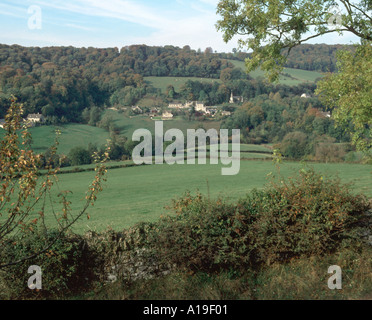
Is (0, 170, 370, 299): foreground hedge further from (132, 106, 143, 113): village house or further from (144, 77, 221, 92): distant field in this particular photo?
(144, 77, 221, 92): distant field

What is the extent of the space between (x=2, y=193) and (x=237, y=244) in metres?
3.67

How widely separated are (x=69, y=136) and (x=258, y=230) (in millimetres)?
59768

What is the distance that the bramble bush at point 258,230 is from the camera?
6258mm

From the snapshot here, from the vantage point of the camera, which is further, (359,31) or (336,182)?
(359,31)

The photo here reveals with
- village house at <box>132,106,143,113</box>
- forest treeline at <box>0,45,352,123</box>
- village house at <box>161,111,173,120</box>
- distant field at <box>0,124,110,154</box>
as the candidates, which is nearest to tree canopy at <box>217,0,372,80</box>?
distant field at <box>0,124,110,154</box>

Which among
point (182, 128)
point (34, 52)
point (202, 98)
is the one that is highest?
point (34, 52)

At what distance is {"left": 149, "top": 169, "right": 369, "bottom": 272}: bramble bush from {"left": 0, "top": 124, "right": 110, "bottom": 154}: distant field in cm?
4481

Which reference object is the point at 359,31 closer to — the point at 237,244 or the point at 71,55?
the point at 237,244

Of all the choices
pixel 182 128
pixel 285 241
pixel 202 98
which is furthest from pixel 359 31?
pixel 202 98

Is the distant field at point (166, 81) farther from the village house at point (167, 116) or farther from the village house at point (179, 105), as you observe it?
the village house at point (167, 116)

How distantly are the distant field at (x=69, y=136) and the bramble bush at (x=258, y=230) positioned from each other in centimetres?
4481

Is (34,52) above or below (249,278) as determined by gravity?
above

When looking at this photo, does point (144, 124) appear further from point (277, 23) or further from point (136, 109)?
point (277, 23)

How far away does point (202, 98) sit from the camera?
87.4 meters
